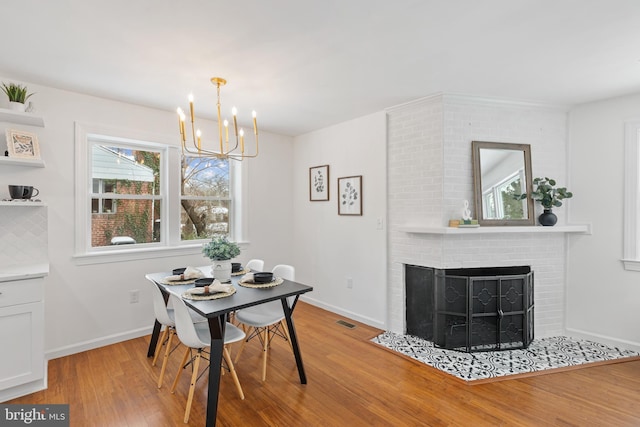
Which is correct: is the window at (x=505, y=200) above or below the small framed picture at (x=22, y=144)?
below

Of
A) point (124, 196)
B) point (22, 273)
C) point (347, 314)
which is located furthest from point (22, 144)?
point (347, 314)

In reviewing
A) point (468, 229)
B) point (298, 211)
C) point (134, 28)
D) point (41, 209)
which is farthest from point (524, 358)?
point (41, 209)

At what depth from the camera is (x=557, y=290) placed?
343 centimetres

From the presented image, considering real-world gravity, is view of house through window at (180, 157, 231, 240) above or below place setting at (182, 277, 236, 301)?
above

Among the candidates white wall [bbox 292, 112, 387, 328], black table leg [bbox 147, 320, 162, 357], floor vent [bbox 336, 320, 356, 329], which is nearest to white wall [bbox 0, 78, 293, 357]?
black table leg [bbox 147, 320, 162, 357]

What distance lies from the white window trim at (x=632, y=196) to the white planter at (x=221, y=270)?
379 cm

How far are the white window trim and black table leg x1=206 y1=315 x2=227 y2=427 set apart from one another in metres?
3.80

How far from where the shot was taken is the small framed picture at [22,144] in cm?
257

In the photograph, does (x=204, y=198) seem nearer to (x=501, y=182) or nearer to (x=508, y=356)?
(x=501, y=182)

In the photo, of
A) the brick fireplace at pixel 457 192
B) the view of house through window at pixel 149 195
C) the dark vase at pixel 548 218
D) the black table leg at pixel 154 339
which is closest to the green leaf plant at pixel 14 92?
the view of house through window at pixel 149 195

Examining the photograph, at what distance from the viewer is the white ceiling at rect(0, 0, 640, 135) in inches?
69.9

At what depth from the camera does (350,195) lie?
4.02 metres

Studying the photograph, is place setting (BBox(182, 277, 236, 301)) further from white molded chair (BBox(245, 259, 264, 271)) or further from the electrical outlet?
the electrical outlet

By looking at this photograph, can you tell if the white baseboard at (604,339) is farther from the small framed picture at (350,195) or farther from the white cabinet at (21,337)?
the white cabinet at (21,337)
